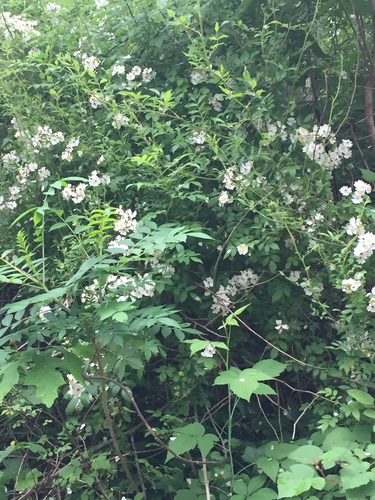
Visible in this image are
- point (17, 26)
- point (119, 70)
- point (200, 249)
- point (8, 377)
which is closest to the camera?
point (8, 377)

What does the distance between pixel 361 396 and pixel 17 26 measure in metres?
2.07

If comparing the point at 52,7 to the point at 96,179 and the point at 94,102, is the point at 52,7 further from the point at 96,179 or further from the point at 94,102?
the point at 96,179

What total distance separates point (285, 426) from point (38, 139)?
1.51m

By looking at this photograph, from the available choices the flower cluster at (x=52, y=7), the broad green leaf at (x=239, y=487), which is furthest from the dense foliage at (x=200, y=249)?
the flower cluster at (x=52, y=7)

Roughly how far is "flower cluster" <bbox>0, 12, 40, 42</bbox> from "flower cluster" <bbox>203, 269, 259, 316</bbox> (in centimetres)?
139

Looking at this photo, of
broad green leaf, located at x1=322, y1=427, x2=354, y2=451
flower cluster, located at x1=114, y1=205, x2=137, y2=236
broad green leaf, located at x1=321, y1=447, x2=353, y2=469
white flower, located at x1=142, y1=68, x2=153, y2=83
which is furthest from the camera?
white flower, located at x1=142, y1=68, x2=153, y2=83

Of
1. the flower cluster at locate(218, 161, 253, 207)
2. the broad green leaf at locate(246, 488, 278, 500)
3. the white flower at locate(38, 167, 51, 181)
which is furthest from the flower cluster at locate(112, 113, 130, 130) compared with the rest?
the broad green leaf at locate(246, 488, 278, 500)

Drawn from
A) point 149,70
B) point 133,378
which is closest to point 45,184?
point 149,70

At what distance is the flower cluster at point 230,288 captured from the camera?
5.95ft

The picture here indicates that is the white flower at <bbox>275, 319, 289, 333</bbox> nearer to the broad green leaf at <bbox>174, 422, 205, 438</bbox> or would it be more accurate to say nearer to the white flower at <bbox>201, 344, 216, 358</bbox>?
the white flower at <bbox>201, 344, 216, 358</bbox>

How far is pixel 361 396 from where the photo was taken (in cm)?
151

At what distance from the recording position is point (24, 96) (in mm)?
2139

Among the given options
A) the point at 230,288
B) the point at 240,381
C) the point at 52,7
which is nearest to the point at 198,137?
the point at 230,288

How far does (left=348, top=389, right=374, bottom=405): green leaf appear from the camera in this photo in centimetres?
150
